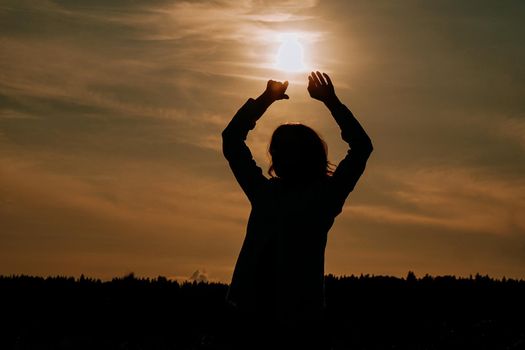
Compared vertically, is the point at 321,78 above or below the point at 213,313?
above

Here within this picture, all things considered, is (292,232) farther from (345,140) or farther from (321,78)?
(321,78)

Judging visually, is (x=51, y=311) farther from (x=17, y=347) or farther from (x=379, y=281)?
(x=379, y=281)

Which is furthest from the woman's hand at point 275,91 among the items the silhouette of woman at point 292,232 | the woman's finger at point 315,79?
the silhouette of woman at point 292,232

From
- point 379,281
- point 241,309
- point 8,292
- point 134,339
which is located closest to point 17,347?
point 134,339

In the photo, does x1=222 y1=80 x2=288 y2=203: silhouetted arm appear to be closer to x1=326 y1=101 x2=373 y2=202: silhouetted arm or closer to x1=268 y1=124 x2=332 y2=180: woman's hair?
x1=268 y1=124 x2=332 y2=180: woman's hair

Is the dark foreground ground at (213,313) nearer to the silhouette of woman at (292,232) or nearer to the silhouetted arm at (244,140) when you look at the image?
the silhouetted arm at (244,140)

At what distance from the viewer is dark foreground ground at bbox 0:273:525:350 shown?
1240 centimetres

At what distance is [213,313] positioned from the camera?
1367cm

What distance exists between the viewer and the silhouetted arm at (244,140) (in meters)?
5.98

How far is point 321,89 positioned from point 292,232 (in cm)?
120

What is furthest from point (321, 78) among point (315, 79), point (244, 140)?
point (244, 140)

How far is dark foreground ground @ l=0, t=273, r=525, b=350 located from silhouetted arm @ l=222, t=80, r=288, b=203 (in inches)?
255

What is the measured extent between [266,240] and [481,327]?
8.24 m

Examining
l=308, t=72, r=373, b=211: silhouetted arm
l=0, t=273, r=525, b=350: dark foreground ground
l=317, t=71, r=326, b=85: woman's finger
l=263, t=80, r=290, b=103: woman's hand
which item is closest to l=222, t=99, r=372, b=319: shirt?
l=308, t=72, r=373, b=211: silhouetted arm
